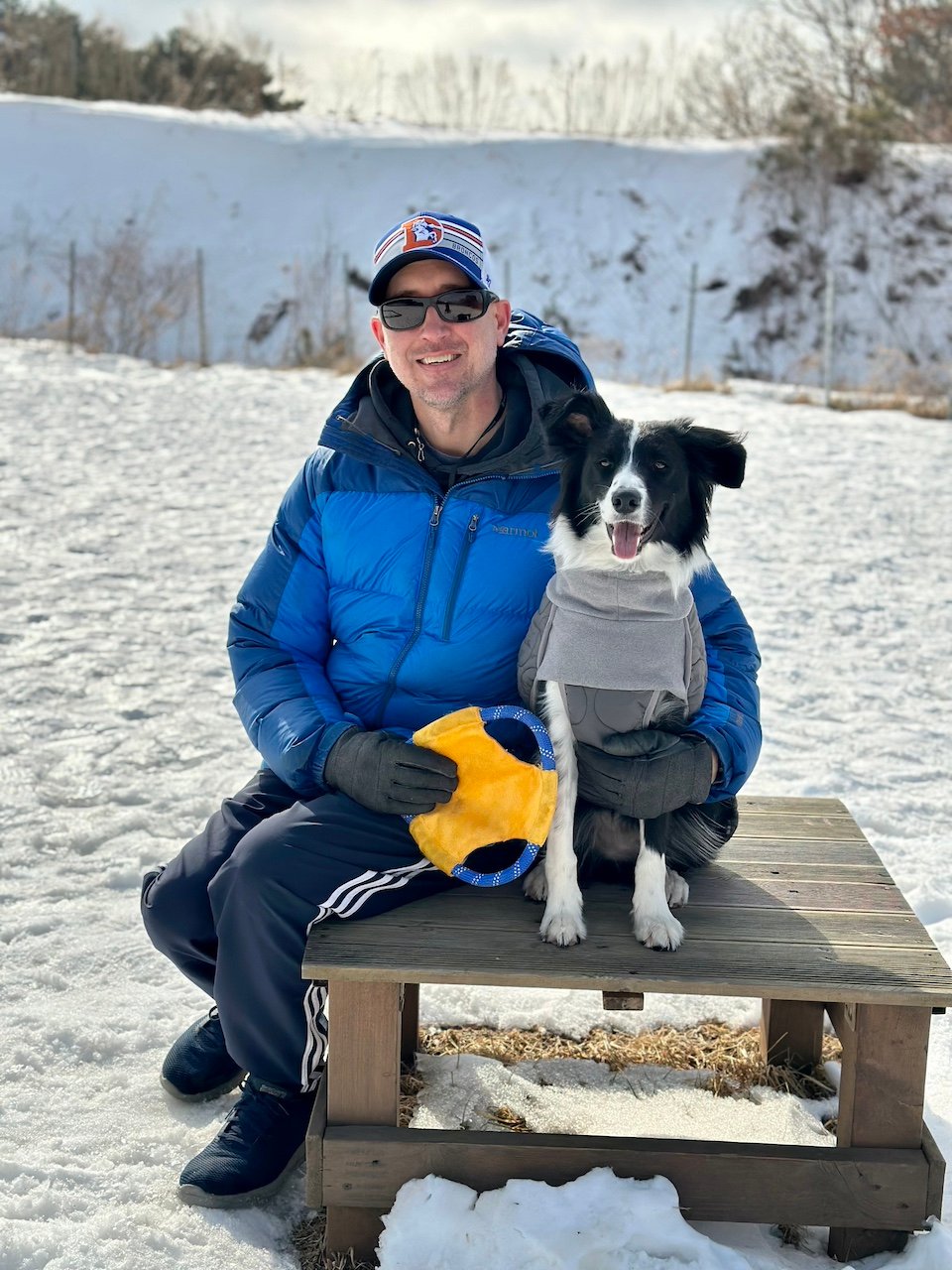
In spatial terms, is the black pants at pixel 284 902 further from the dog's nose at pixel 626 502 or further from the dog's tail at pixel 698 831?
the dog's nose at pixel 626 502

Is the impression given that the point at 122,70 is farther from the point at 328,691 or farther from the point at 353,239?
the point at 328,691

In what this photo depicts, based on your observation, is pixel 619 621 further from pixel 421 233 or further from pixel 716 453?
pixel 421 233

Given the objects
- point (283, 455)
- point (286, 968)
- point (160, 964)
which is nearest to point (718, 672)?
point (286, 968)

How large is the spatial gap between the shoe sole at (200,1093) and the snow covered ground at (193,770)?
0.8 inches

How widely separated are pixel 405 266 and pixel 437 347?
191 millimetres

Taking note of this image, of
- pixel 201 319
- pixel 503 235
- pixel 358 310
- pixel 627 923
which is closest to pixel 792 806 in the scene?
pixel 627 923

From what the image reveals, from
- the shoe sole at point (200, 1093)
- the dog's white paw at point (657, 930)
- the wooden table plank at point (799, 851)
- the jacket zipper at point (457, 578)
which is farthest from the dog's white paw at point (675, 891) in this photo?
the shoe sole at point (200, 1093)

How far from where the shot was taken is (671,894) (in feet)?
7.63

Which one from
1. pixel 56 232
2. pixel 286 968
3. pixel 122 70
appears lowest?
pixel 286 968

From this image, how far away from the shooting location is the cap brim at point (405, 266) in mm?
2500

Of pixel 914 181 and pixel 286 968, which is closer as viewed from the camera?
pixel 286 968

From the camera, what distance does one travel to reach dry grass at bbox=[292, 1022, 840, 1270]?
8.66ft

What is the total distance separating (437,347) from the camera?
2564 mm

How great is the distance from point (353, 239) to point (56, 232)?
4.82 meters
